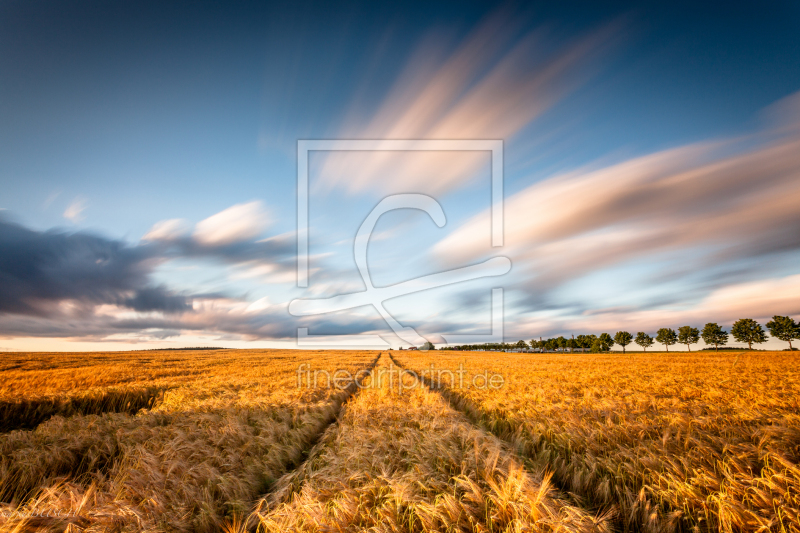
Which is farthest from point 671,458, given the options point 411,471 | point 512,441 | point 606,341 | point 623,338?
point 623,338

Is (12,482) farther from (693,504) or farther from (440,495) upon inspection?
(693,504)

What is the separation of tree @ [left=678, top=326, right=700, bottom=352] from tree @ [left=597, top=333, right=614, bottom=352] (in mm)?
31737

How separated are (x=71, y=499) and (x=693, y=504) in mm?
8227

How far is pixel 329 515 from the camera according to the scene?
3.91 m

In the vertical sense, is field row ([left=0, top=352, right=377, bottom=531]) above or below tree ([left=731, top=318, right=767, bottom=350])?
above

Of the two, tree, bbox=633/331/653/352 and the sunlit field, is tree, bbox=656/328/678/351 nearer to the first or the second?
tree, bbox=633/331/653/352

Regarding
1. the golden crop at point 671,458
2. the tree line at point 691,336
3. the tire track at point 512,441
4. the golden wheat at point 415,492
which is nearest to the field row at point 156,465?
the golden wheat at point 415,492

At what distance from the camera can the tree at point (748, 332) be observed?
369ft

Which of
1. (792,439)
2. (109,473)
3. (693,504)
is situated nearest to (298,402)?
(109,473)

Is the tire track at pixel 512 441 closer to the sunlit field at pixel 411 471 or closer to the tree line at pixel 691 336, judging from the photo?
the sunlit field at pixel 411 471

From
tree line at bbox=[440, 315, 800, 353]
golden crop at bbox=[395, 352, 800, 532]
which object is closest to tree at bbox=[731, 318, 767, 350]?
tree line at bbox=[440, 315, 800, 353]

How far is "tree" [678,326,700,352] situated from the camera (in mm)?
132125

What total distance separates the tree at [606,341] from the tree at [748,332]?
4051 cm

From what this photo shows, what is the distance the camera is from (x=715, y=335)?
405 ft
